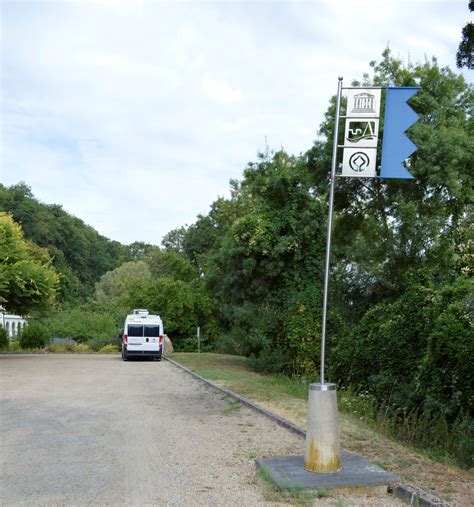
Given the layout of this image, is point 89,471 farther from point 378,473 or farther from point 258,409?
point 258,409

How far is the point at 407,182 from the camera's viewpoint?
1914cm

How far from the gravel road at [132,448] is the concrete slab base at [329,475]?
24 centimetres

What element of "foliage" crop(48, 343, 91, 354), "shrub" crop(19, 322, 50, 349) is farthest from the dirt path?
"shrub" crop(19, 322, 50, 349)

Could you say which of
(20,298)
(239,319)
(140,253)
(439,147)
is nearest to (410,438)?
(439,147)

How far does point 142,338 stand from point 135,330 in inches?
21.3

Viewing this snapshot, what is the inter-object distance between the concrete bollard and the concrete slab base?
4.2 inches

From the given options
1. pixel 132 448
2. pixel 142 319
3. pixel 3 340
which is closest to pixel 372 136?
pixel 132 448

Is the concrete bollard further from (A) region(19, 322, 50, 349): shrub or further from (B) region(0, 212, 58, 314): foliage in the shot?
(A) region(19, 322, 50, 349): shrub

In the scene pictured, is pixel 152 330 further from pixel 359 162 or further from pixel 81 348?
pixel 359 162

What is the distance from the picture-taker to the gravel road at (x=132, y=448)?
5.64m

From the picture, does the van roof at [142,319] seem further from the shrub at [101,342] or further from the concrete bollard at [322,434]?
the concrete bollard at [322,434]

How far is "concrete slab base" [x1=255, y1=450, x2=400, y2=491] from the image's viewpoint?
5.71 metres

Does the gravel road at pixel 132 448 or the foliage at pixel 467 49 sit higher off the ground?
the foliage at pixel 467 49

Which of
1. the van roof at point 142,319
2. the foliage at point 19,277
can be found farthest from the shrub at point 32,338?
the van roof at point 142,319
